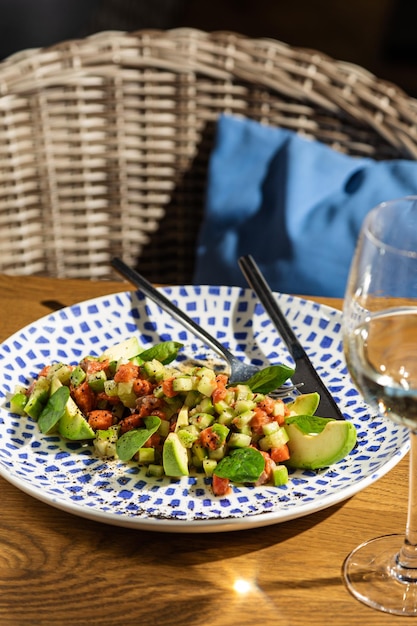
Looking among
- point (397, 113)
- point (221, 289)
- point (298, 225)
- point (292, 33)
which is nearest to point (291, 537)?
point (221, 289)

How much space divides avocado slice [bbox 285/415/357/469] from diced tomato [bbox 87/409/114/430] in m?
0.17

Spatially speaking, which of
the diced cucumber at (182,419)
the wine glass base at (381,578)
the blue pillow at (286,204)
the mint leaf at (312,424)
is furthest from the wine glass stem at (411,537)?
the blue pillow at (286,204)

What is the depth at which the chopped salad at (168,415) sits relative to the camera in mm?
819

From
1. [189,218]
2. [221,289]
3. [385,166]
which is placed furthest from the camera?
[189,218]

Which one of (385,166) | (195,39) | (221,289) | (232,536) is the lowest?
(232,536)

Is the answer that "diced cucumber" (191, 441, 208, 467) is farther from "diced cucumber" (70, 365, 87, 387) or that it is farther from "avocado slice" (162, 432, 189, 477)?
"diced cucumber" (70, 365, 87, 387)

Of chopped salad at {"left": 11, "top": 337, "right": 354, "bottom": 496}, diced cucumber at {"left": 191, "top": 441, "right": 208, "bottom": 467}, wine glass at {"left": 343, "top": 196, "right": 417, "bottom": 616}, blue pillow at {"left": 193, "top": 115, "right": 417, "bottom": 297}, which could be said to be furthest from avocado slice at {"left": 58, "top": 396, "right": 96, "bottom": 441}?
blue pillow at {"left": 193, "top": 115, "right": 417, "bottom": 297}

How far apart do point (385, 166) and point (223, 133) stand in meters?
0.32

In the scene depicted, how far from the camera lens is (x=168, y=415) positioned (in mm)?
890

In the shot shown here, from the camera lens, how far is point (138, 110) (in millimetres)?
1765

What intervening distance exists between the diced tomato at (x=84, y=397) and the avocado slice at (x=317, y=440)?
0.66 ft

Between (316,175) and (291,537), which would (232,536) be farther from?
(316,175)

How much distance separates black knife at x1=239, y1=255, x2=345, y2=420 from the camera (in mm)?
925

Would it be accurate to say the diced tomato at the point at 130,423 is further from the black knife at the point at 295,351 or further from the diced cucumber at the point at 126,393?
the black knife at the point at 295,351
